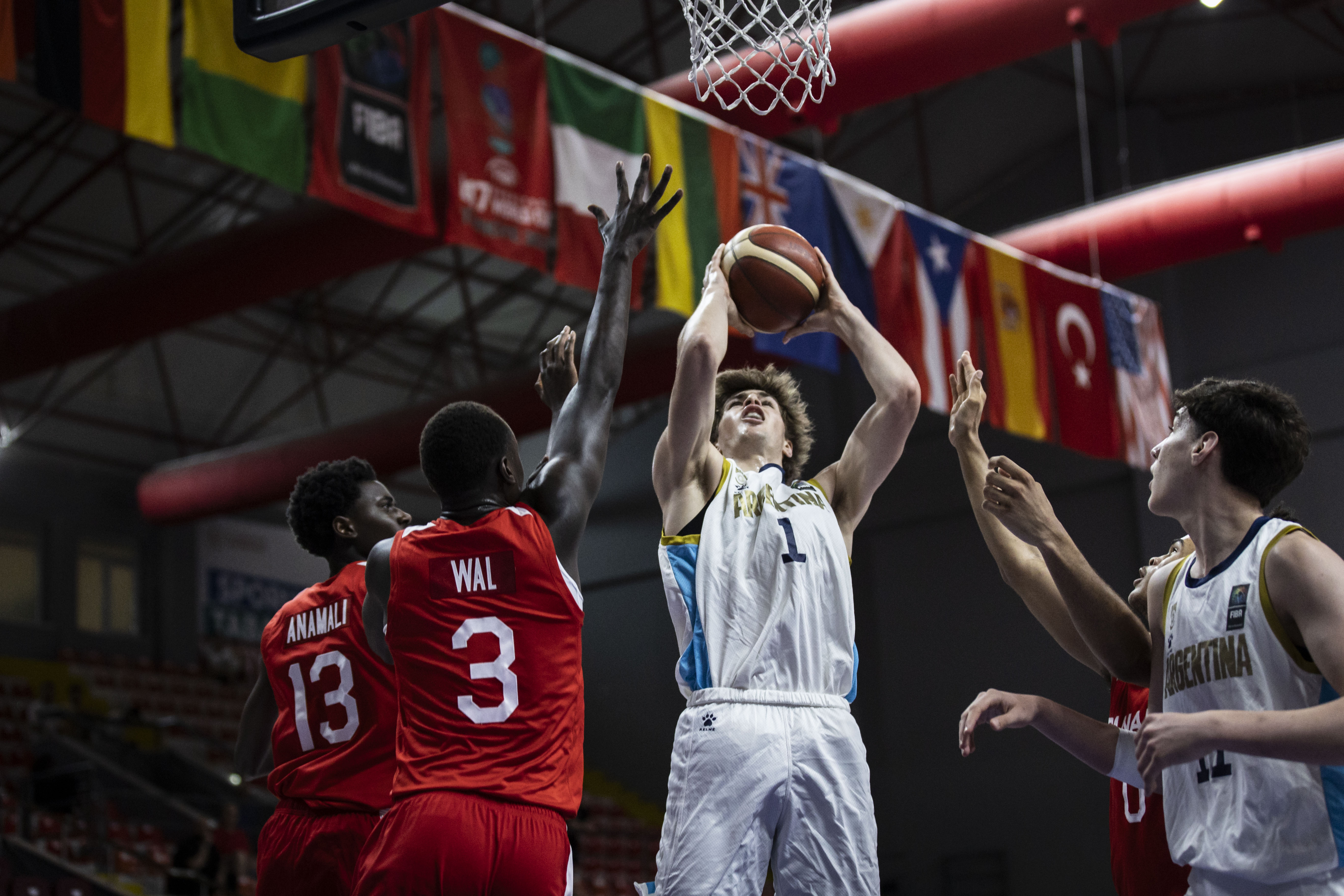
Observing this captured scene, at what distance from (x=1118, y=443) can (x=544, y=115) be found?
285 inches

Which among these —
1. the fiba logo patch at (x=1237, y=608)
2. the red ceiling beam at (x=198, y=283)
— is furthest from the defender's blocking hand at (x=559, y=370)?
the red ceiling beam at (x=198, y=283)

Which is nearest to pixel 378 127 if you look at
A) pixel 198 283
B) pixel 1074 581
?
pixel 198 283

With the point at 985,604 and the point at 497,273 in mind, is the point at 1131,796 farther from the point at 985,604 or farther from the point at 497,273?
the point at 497,273

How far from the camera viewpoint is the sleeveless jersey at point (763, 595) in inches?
149

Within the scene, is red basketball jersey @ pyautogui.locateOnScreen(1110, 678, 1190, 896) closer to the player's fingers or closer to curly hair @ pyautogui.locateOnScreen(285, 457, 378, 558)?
the player's fingers

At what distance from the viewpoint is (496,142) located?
9.54 m

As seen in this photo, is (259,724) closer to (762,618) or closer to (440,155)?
(762,618)

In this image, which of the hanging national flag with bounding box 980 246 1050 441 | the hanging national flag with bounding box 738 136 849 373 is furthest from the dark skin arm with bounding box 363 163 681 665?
the hanging national flag with bounding box 980 246 1050 441

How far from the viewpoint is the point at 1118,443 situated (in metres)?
13.8

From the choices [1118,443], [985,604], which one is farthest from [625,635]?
[1118,443]

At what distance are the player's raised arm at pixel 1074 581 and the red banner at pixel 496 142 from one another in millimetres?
6465

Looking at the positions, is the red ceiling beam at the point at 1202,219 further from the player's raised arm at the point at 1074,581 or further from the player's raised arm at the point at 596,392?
the player's raised arm at the point at 1074,581

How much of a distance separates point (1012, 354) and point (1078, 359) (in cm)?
103

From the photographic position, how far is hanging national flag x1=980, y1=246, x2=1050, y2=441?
12.9 meters
